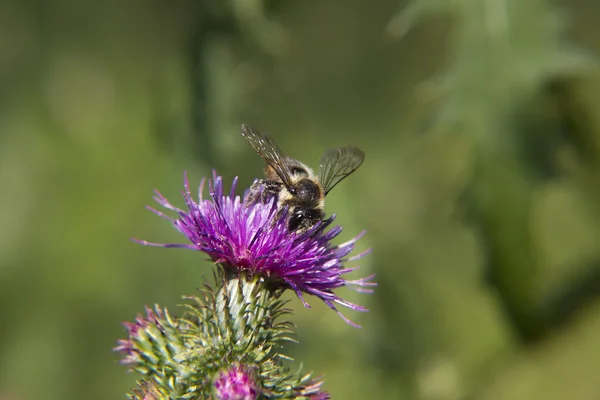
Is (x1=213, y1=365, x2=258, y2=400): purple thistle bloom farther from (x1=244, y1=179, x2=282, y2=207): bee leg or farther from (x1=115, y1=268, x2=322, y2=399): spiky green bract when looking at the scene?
(x1=244, y1=179, x2=282, y2=207): bee leg

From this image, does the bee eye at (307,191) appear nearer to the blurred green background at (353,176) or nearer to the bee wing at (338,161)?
the bee wing at (338,161)

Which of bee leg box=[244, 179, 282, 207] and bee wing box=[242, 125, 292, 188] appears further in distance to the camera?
bee leg box=[244, 179, 282, 207]

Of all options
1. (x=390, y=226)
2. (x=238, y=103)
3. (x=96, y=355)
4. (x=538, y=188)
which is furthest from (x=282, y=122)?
(x=538, y=188)

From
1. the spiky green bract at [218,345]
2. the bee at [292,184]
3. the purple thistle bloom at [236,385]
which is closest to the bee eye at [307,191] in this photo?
the bee at [292,184]

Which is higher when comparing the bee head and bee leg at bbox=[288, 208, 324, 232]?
the bee head

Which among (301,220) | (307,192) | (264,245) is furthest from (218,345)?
(307,192)

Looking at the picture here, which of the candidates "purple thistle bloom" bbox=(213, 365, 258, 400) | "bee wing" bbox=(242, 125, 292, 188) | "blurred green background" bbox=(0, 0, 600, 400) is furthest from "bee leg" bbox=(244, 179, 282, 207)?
"blurred green background" bbox=(0, 0, 600, 400)

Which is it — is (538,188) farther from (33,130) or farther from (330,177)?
(33,130)

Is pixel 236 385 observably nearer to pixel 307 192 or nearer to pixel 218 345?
pixel 218 345
